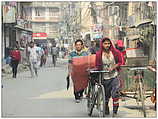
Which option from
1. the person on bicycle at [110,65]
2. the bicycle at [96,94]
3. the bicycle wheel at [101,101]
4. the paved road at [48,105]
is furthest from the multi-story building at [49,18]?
the bicycle wheel at [101,101]

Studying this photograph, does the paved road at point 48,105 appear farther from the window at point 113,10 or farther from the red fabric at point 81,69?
the window at point 113,10

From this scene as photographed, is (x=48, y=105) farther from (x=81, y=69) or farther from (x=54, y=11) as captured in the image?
(x=54, y=11)

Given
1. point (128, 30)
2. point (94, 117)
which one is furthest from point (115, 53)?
point (128, 30)

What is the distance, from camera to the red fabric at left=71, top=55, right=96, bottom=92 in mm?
8034

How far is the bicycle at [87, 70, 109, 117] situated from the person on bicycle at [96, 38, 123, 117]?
13cm

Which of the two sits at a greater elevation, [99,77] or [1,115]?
[99,77]

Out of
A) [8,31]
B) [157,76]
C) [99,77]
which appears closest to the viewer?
[99,77]

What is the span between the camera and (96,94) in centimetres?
682

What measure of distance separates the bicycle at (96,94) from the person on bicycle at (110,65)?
13cm

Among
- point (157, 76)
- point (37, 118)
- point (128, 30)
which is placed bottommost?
point (37, 118)

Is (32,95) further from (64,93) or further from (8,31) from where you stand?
(8,31)

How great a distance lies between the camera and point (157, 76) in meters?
7.57

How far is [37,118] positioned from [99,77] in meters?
1.29

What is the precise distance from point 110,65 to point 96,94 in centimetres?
54
